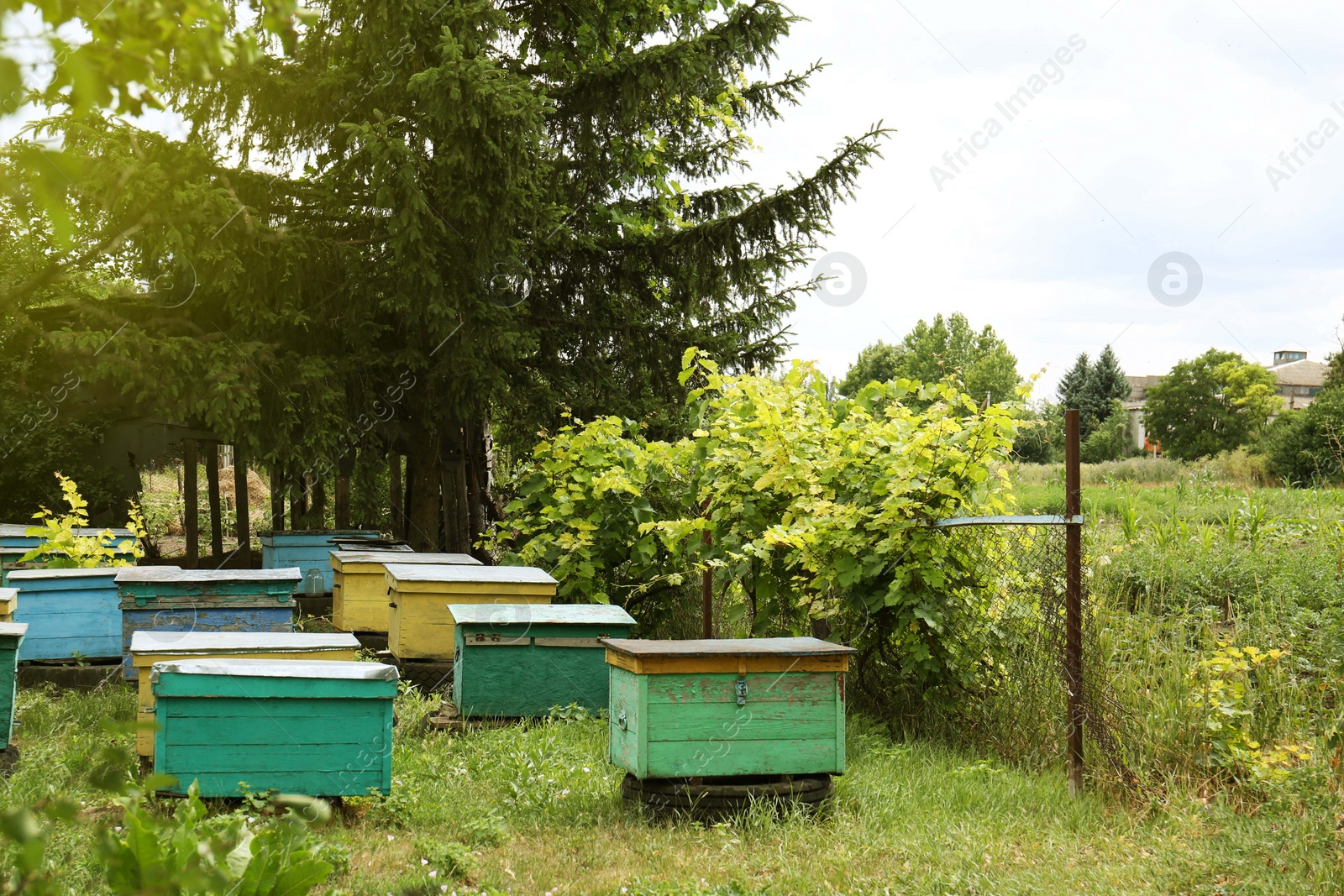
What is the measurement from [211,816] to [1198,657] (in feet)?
17.7

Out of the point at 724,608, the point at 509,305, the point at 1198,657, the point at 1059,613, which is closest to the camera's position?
the point at 1059,613

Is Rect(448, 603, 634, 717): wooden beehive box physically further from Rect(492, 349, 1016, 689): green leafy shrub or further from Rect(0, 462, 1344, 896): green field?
Rect(492, 349, 1016, 689): green leafy shrub

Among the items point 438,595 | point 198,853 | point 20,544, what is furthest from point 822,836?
point 20,544

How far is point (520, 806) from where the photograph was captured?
4910mm

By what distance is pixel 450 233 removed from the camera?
10148 millimetres

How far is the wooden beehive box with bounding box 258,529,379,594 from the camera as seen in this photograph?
11.2m

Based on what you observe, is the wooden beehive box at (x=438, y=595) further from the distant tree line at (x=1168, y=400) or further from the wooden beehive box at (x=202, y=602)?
the distant tree line at (x=1168, y=400)

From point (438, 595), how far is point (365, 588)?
1.52 m

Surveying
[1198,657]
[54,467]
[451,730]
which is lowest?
[451,730]

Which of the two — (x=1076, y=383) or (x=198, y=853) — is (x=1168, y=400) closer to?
(x=1076, y=383)

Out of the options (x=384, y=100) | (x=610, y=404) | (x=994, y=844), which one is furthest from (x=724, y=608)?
(x=384, y=100)

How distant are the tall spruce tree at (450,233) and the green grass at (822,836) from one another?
538 cm

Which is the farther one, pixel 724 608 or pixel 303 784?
pixel 724 608

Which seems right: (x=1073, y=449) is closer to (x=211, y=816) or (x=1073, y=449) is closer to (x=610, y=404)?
(x=211, y=816)
